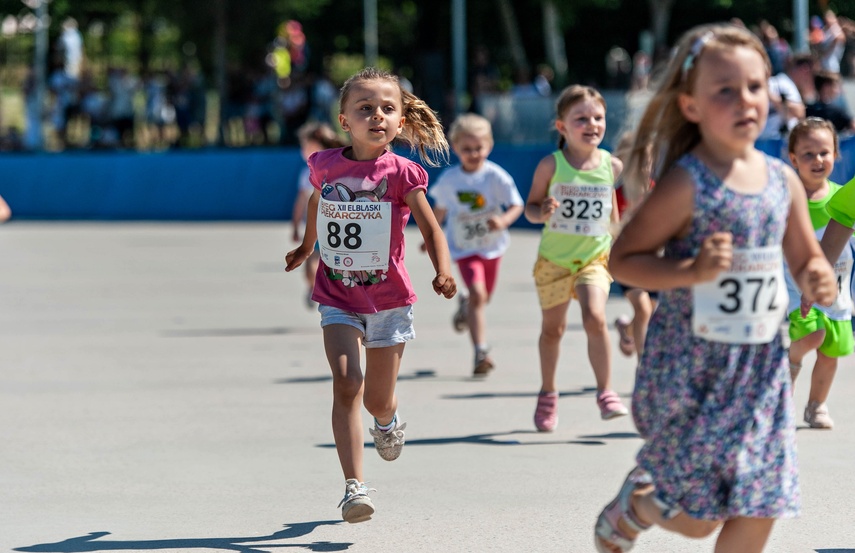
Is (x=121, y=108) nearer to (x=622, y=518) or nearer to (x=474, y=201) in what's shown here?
(x=474, y=201)

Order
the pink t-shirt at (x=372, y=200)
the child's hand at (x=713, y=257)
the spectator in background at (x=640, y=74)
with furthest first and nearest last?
the spectator in background at (x=640, y=74) < the pink t-shirt at (x=372, y=200) < the child's hand at (x=713, y=257)

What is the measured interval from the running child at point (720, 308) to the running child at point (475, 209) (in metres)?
5.01

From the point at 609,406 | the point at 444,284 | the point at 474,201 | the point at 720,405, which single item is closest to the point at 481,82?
the point at 474,201

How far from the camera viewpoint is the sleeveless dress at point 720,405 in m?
3.77

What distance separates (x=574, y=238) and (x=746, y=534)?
361 centimetres

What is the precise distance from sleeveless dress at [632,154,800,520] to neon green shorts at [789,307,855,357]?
309 centimetres

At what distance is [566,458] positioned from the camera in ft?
21.5

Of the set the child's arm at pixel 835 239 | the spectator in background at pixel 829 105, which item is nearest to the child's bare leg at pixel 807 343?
the child's arm at pixel 835 239

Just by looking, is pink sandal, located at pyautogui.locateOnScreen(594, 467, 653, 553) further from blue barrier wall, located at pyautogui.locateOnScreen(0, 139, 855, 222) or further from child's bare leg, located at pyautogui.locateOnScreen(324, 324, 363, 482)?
blue barrier wall, located at pyautogui.locateOnScreen(0, 139, 855, 222)

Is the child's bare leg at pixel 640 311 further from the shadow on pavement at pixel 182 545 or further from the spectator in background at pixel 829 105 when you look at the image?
the spectator in background at pixel 829 105

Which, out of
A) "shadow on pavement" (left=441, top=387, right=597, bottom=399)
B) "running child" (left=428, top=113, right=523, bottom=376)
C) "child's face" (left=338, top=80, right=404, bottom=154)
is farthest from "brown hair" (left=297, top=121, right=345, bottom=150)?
"child's face" (left=338, top=80, right=404, bottom=154)

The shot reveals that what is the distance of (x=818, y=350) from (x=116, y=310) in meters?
7.50

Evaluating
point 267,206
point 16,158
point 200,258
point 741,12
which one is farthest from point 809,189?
point 16,158

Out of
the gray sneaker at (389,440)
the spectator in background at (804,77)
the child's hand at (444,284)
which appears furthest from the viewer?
the spectator in background at (804,77)
